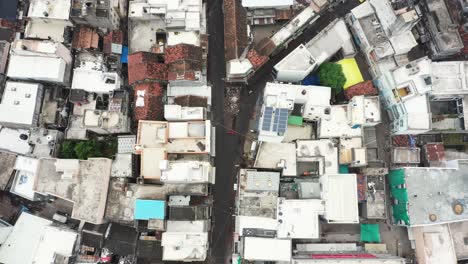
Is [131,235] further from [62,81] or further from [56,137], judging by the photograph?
[62,81]

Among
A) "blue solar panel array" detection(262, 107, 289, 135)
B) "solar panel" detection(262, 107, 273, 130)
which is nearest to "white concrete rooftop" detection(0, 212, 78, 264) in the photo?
"solar panel" detection(262, 107, 273, 130)

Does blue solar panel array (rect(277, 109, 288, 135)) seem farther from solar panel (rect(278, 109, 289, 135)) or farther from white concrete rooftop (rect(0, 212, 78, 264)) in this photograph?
white concrete rooftop (rect(0, 212, 78, 264))

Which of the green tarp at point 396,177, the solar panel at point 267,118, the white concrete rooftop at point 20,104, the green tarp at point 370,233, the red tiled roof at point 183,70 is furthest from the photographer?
the green tarp at point 370,233

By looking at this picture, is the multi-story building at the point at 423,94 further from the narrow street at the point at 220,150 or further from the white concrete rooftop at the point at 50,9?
the white concrete rooftop at the point at 50,9

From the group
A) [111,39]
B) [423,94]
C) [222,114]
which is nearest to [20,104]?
[111,39]

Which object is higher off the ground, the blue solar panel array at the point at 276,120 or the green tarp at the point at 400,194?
the blue solar panel array at the point at 276,120

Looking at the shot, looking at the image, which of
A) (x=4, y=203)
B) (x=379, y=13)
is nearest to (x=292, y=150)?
(x=379, y=13)

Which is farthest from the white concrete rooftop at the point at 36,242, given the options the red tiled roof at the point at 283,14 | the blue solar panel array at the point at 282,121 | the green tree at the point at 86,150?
the red tiled roof at the point at 283,14
